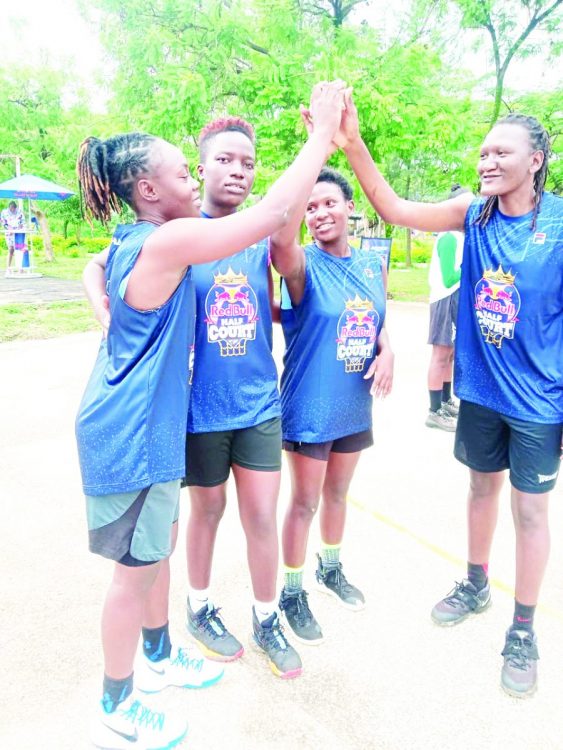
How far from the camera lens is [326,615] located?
2674 mm

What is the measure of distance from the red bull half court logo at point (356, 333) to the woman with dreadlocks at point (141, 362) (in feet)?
2.33

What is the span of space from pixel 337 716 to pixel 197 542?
0.81 m

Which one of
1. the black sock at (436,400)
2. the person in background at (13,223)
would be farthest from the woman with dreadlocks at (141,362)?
the person in background at (13,223)

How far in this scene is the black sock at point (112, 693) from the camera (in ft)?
6.52

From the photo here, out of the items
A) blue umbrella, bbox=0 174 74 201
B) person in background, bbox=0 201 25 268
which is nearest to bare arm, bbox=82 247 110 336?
Answer: blue umbrella, bbox=0 174 74 201

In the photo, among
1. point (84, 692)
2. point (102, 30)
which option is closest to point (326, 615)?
point (84, 692)

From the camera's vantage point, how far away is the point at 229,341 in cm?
218

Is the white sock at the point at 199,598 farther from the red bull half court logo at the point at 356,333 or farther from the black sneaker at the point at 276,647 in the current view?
the red bull half court logo at the point at 356,333

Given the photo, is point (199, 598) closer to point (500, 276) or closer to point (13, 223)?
point (500, 276)

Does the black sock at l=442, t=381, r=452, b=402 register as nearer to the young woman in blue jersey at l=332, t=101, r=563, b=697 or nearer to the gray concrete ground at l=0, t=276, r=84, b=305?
the young woman in blue jersey at l=332, t=101, r=563, b=697

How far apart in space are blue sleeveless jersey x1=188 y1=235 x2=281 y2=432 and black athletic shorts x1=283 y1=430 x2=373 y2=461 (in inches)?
13.5

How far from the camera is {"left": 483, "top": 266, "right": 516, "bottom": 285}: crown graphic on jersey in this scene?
2.29 meters

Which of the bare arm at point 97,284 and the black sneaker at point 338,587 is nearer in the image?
the bare arm at point 97,284

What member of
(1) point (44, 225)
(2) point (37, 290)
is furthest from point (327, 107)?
(1) point (44, 225)
